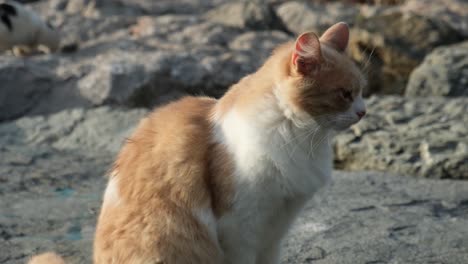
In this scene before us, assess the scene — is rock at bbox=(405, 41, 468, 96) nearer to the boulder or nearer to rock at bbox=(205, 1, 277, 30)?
the boulder

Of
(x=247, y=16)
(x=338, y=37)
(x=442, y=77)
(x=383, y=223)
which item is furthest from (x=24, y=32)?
(x=338, y=37)

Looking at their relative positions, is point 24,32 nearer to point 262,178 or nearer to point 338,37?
point 338,37

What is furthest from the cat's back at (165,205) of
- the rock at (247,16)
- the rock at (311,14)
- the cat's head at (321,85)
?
the rock at (311,14)

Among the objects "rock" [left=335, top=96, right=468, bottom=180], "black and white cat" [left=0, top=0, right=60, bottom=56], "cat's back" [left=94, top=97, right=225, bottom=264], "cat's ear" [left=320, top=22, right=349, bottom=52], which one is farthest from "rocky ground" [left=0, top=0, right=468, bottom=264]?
"cat's back" [left=94, top=97, right=225, bottom=264]

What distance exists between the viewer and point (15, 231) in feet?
13.9

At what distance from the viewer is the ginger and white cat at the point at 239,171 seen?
3.12 meters

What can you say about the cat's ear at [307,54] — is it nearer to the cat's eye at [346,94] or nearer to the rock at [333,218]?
the cat's eye at [346,94]

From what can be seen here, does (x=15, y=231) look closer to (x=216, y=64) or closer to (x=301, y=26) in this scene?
(x=216, y=64)

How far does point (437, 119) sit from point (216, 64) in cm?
281

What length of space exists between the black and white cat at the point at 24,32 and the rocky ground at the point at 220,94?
267mm

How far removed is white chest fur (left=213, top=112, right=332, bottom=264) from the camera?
311 centimetres

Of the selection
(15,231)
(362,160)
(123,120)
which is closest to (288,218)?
(15,231)

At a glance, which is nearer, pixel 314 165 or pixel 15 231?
pixel 314 165

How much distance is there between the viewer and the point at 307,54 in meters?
3.11
